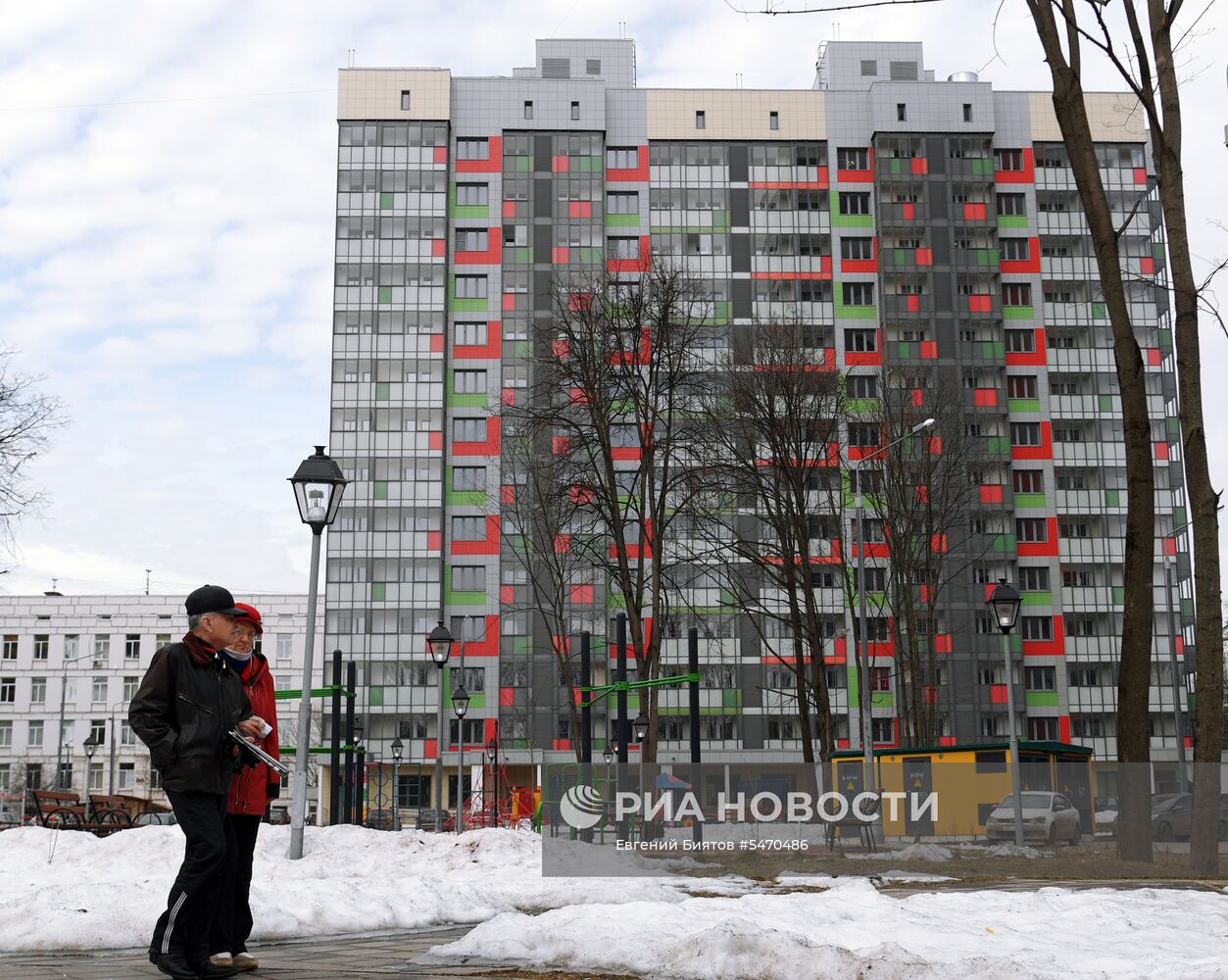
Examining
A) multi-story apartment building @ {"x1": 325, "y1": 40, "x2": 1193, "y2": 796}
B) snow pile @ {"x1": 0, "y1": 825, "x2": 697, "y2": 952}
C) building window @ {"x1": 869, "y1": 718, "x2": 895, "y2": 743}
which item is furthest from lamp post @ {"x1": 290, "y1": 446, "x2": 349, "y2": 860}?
building window @ {"x1": 869, "y1": 718, "x2": 895, "y2": 743}

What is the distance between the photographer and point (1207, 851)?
15.9 m

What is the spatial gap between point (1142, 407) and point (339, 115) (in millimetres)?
67675

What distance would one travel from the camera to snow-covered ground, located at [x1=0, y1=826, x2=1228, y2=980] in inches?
259

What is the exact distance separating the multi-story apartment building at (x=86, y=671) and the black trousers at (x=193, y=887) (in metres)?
86.6

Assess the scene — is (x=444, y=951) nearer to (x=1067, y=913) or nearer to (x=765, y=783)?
(x=1067, y=913)

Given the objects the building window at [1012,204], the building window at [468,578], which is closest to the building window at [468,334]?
the building window at [468,578]

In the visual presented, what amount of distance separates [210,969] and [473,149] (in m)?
74.4

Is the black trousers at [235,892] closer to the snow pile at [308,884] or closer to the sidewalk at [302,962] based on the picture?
the sidewalk at [302,962]

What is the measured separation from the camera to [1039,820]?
2448cm

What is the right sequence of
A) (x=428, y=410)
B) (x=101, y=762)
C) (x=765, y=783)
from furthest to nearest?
(x=101, y=762) < (x=428, y=410) < (x=765, y=783)

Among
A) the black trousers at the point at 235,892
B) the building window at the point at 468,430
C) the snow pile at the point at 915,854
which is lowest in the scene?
the snow pile at the point at 915,854

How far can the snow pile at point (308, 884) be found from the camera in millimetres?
9367

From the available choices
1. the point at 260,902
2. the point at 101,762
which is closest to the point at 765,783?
the point at 260,902

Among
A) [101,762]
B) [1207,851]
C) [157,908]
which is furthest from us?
[101,762]
